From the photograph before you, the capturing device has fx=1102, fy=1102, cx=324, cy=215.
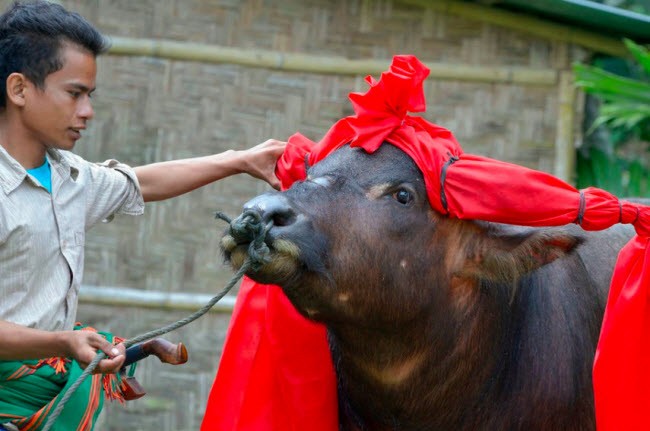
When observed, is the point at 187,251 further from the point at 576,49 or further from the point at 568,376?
the point at 568,376

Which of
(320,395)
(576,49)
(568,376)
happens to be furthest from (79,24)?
(576,49)

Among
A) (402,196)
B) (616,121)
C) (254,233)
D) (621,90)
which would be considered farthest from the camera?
(616,121)

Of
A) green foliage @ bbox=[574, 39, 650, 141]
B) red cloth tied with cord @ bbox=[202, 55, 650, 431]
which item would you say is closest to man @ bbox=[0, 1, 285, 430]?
red cloth tied with cord @ bbox=[202, 55, 650, 431]

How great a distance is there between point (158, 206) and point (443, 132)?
130 inches

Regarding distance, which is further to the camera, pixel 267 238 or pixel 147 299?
pixel 147 299

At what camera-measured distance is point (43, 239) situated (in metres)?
3.58

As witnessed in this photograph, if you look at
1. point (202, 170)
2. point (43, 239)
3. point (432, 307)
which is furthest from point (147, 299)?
point (432, 307)

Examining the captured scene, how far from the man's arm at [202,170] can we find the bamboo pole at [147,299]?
104 inches

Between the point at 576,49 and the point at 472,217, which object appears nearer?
the point at 472,217

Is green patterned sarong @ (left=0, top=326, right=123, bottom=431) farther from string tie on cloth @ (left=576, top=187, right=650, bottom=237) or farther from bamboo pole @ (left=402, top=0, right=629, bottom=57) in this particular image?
bamboo pole @ (left=402, top=0, right=629, bottom=57)

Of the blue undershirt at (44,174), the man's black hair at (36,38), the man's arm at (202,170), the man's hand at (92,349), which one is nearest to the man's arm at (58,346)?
the man's hand at (92,349)

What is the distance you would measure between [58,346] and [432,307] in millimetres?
1244

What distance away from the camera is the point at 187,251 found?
6.84m

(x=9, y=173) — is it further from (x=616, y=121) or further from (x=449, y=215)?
(x=616, y=121)
